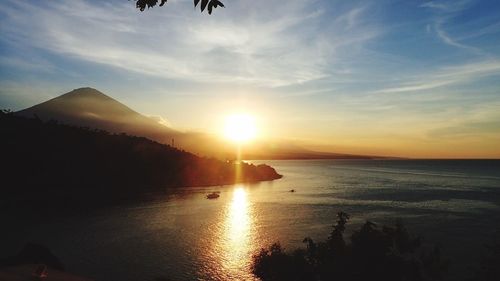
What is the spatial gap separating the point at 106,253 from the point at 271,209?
1895 inches

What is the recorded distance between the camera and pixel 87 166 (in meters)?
142

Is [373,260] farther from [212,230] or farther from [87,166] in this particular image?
[87,166]

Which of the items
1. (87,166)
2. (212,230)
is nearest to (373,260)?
(212,230)

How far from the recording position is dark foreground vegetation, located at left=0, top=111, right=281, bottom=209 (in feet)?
380

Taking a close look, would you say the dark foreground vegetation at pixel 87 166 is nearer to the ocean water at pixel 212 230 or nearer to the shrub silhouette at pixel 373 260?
the ocean water at pixel 212 230

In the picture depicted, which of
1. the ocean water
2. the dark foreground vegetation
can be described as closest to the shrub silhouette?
the ocean water

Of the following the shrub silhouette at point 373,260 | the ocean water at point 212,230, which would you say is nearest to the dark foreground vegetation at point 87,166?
the ocean water at point 212,230

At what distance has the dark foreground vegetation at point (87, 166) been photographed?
116 m

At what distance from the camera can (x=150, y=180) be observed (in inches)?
5817

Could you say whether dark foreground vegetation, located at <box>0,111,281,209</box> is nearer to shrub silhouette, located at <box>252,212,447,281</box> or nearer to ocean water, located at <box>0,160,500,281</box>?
ocean water, located at <box>0,160,500,281</box>

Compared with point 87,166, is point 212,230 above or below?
below

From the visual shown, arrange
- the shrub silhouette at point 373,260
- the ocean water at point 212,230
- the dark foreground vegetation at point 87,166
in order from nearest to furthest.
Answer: the shrub silhouette at point 373,260 < the ocean water at point 212,230 < the dark foreground vegetation at point 87,166

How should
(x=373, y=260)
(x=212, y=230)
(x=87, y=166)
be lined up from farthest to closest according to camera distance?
(x=87, y=166) → (x=212, y=230) → (x=373, y=260)

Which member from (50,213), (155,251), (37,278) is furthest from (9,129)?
(37,278)
